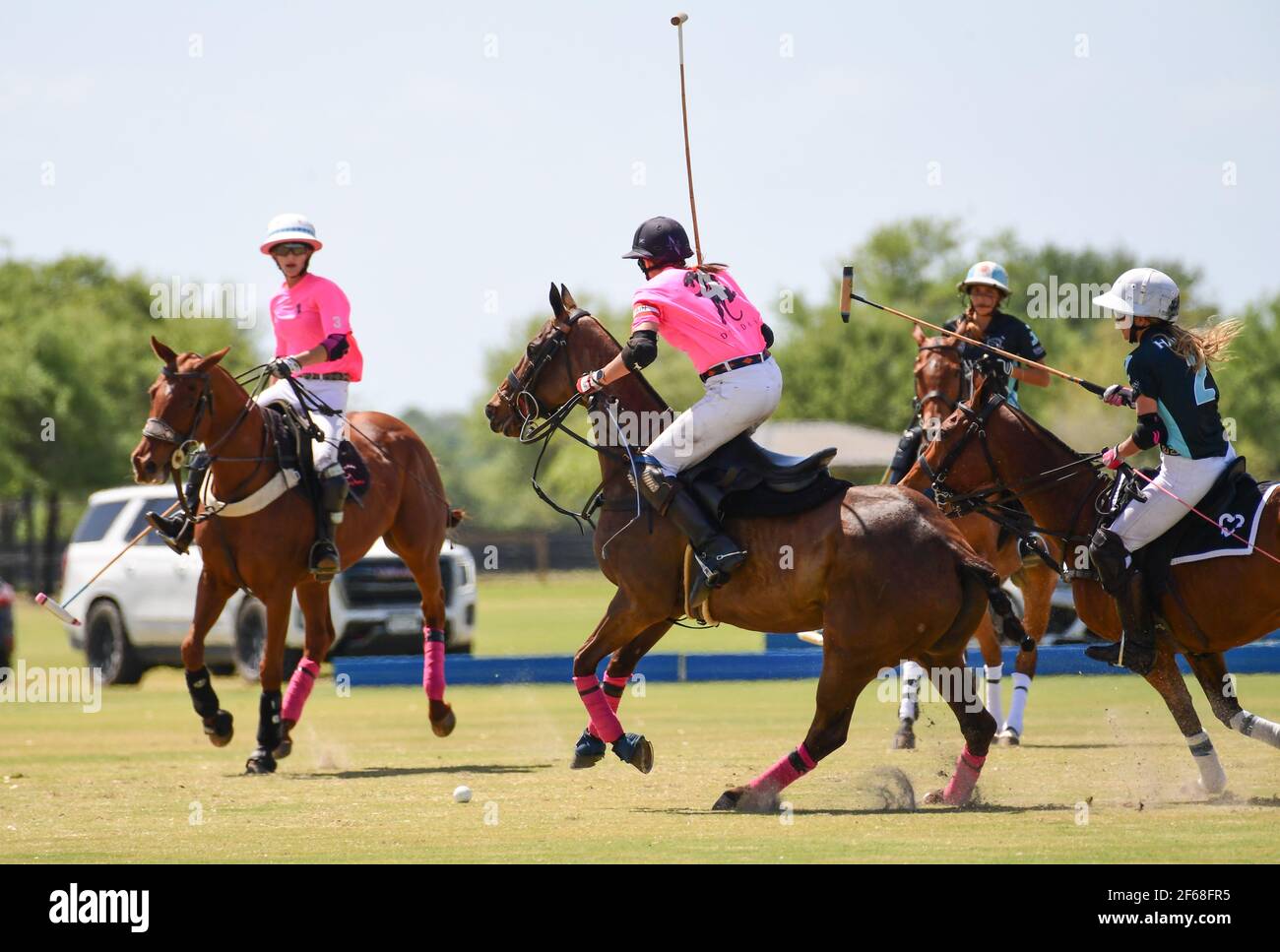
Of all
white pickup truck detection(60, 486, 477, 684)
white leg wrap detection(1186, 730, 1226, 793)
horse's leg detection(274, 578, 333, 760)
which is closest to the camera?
white leg wrap detection(1186, 730, 1226, 793)

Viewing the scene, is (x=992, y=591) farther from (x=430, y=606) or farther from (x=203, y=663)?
(x=430, y=606)

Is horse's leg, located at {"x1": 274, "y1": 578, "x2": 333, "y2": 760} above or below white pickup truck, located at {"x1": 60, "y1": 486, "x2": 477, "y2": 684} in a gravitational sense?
above

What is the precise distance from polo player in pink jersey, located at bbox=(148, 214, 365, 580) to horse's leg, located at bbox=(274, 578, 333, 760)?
59cm

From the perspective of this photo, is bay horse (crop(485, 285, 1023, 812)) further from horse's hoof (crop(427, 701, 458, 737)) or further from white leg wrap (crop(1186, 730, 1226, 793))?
horse's hoof (crop(427, 701, 458, 737))

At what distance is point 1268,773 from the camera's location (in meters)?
12.4

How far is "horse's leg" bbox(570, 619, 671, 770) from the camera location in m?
11.4

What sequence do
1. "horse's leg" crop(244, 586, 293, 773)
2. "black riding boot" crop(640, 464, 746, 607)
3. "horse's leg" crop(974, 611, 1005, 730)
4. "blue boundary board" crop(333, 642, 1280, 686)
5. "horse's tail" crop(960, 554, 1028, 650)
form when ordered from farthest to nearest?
"blue boundary board" crop(333, 642, 1280, 686)
"horse's leg" crop(974, 611, 1005, 730)
"horse's leg" crop(244, 586, 293, 773)
"black riding boot" crop(640, 464, 746, 607)
"horse's tail" crop(960, 554, 1028, 650)

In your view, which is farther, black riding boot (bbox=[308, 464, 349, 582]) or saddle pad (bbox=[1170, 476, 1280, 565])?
A: black riding boot (bbox=[308, 464, 349, 582])

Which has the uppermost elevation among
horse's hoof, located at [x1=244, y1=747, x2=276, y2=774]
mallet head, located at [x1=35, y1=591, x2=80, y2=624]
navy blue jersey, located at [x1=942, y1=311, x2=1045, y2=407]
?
navy blue jersey, located at [x1=942, y1=311, x2=1045, y2=407]

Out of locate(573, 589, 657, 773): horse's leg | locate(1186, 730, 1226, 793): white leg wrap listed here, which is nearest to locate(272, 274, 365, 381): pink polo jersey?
locate(573, 589, 657, 773): horse's leg

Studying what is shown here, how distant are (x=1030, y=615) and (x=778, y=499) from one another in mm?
4681

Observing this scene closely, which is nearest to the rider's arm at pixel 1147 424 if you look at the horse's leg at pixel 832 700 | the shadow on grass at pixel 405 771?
the horse's leg at pixel 832 700

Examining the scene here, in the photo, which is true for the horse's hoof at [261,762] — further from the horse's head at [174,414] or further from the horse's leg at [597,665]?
the horse's leg at [597,665]
